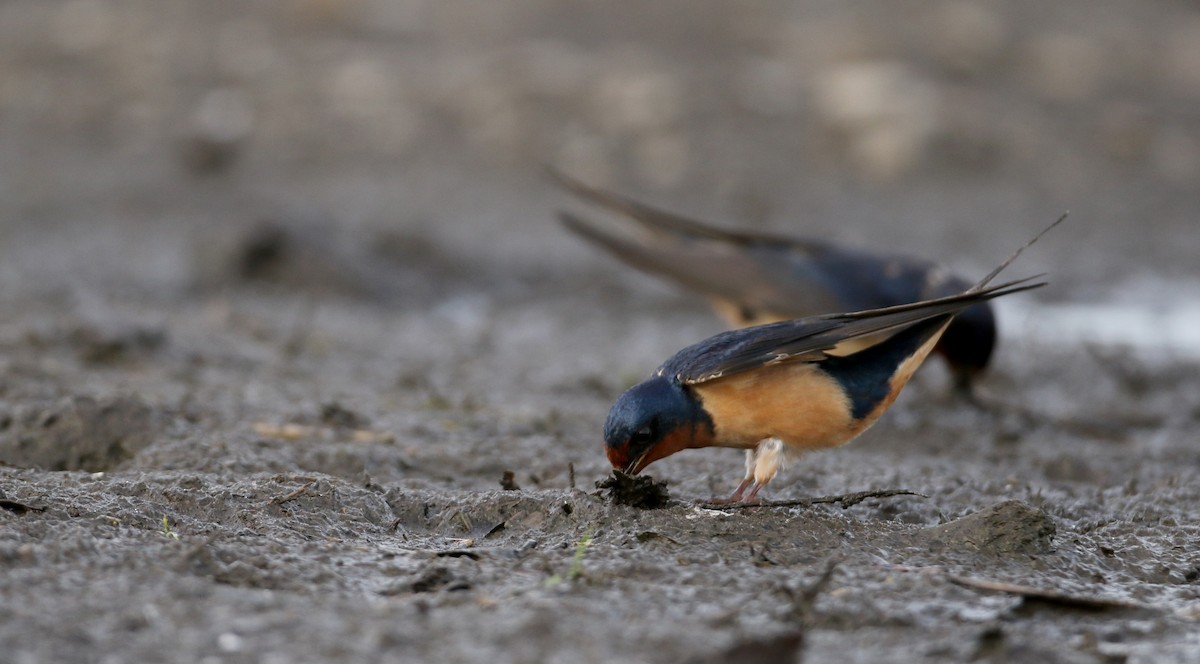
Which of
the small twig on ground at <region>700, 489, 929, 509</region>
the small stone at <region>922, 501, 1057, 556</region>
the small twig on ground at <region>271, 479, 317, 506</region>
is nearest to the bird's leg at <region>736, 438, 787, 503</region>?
the small twig on ground at <region>700, 489, 929, 509</region>

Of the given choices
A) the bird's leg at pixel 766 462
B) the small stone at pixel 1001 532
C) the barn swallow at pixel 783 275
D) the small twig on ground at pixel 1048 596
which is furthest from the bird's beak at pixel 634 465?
the barn swallow at pixel 783 275

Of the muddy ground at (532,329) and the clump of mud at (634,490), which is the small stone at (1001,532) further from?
the clump of mud at (634,490)

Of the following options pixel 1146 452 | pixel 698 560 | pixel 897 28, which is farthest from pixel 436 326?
pixel 897 28

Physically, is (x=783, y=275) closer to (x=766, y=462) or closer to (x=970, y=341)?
(x=970, y=341)

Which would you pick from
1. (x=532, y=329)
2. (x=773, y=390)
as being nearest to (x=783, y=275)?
(x=532, y=329)

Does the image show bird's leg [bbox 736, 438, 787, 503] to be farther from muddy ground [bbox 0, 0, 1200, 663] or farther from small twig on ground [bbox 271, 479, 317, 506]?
small twig on ground [bbox 271, 479, 317, 506]
